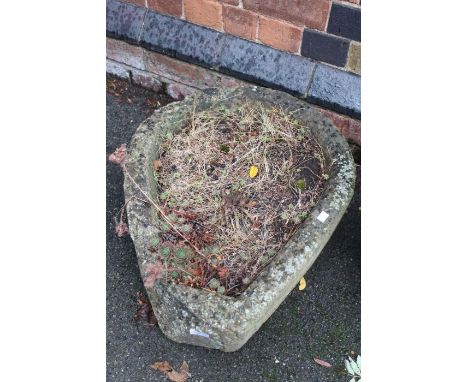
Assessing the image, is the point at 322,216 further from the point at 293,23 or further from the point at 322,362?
the point at 293,23

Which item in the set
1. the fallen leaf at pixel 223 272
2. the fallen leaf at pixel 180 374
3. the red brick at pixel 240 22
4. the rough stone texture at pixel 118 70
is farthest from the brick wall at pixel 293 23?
the fallen leaf at pixel 180 374

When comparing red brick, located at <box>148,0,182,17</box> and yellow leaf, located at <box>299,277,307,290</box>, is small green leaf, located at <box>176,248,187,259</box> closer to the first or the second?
Answer: yellow leaf, located at <box>299,277,307,290</box>

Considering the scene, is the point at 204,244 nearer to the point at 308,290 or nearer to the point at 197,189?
the point at 197,189

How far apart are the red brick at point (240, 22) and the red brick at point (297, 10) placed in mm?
49

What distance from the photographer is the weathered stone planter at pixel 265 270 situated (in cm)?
221

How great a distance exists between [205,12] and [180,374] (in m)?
1.86

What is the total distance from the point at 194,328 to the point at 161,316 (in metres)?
0.21

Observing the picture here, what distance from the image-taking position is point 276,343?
106 inches

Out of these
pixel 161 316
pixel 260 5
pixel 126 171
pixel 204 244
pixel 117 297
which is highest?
pixel 260 5

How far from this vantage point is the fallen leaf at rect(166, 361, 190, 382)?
2584 millimetres

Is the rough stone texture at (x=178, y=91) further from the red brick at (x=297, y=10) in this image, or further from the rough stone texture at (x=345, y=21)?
the rough stone texture at (x=345, y=21)

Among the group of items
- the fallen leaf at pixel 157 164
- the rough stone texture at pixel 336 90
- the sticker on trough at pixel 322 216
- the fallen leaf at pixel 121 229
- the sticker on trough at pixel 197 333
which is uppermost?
the rough stone texture at pixel 336 90

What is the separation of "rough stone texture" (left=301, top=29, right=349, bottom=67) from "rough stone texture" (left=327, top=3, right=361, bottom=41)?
41 millimetres

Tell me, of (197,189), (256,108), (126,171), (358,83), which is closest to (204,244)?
(197,189)
